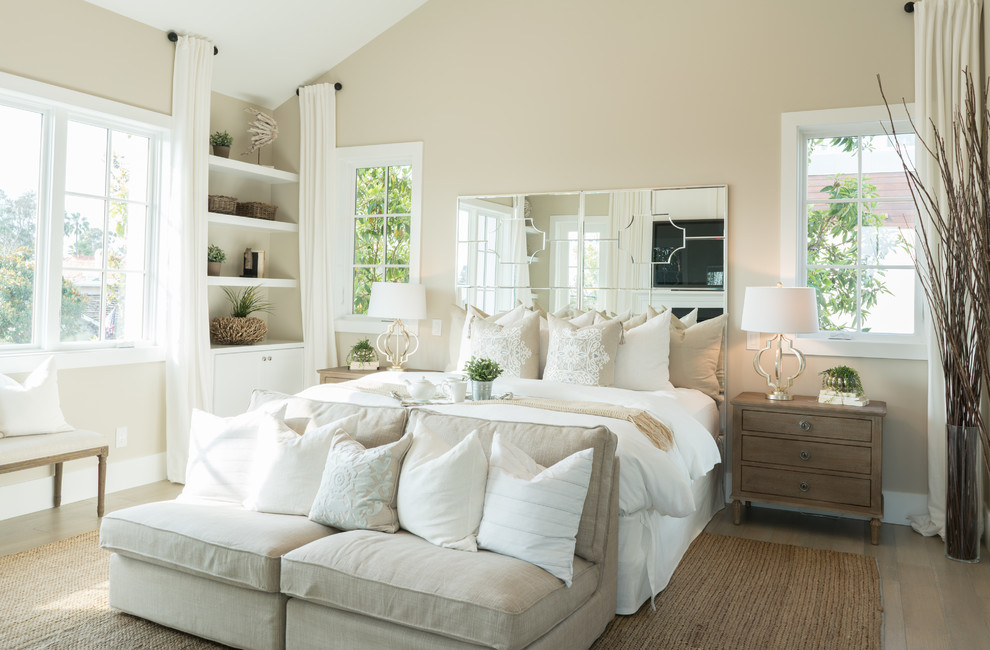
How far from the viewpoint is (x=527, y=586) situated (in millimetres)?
2180

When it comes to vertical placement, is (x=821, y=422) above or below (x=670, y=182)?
below

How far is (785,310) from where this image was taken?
3.95m

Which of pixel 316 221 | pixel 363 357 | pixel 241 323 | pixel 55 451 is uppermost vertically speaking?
pixel 316 221

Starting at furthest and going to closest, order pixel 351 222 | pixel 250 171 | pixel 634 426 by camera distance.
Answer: pixel 351 222 < pixel 250 171 < pixel 634 426

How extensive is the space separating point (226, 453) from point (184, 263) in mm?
2194

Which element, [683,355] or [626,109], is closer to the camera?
[683,355]

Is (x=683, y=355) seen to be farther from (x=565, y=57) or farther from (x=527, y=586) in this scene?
(x=527, y=586)

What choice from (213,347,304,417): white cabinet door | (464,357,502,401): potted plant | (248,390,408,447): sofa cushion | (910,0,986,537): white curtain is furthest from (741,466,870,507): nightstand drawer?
(213,347,304,417): white cabinet door

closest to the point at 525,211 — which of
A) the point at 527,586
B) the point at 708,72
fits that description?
the point at 708,72

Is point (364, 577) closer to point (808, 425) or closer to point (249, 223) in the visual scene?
point (808, 425)

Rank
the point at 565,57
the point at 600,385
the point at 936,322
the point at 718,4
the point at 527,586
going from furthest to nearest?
the point at 565,57
the point at 718,4
the point at 600,385
the point at 936,322
the point at 527,586

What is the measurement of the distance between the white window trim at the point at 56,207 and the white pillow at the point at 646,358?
2880mm

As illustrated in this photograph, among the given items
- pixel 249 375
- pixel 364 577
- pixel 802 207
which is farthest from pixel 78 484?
pixel 802 207

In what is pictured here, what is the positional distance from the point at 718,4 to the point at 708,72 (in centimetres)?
40
